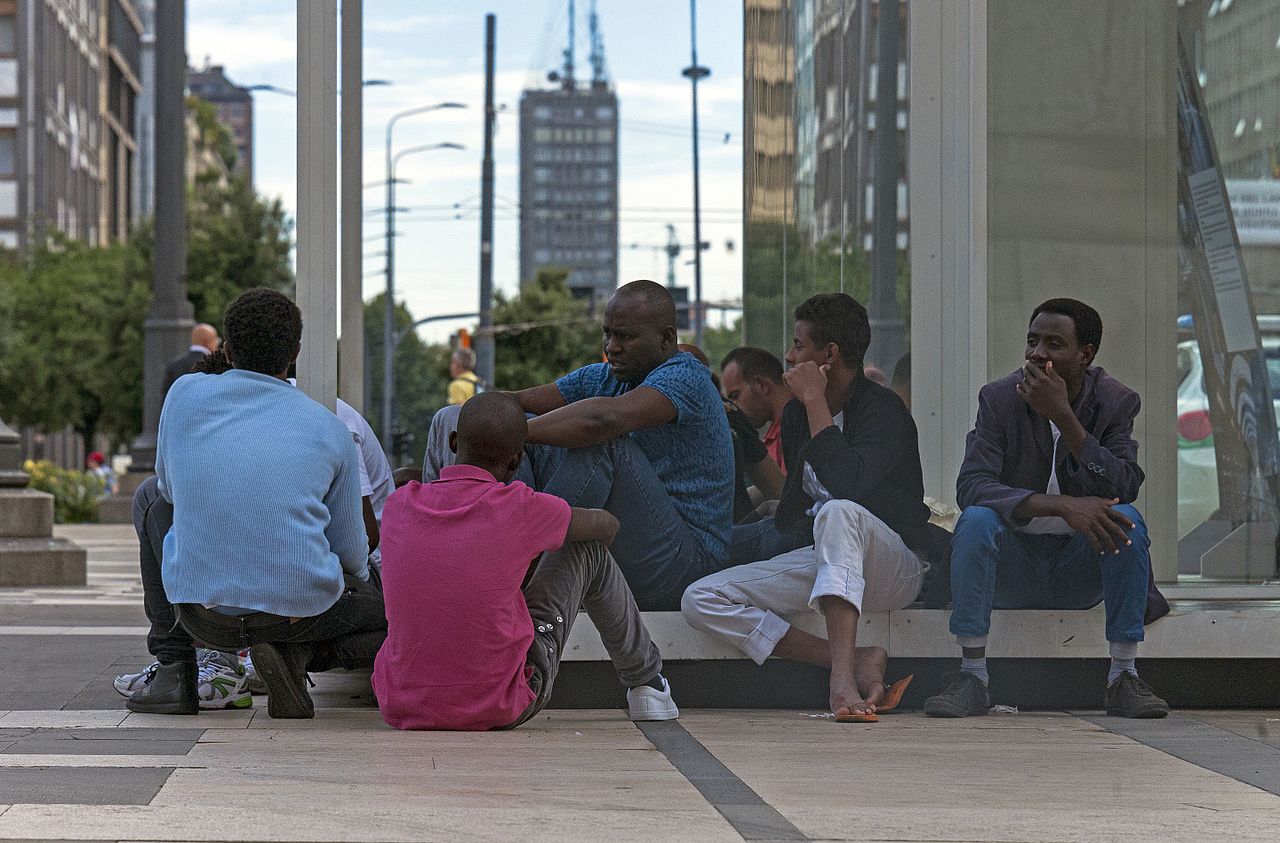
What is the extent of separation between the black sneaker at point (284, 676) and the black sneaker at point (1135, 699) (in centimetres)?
255

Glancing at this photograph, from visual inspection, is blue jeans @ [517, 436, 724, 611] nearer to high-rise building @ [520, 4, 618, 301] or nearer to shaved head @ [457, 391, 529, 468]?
shaved head @ [457, 391, 529, 468]

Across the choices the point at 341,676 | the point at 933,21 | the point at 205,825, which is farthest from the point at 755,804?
the point at 933,21

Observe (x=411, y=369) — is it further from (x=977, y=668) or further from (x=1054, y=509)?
(x=1054, y=509)

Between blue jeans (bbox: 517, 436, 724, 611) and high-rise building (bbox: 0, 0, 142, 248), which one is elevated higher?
Result: high-rise building (bbox: 0, 0, 142, 248)

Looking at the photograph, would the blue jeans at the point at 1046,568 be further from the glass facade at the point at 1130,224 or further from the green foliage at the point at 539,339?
the green foliage at the point at 539,339

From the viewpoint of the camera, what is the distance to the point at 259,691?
6.66 metres

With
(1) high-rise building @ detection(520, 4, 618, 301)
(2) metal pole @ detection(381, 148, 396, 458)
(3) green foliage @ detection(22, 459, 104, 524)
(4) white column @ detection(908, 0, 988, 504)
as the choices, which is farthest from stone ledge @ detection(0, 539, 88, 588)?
(1) high-rise building @ detection(520, 4, 618, 301)

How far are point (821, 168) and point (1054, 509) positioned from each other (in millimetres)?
5074

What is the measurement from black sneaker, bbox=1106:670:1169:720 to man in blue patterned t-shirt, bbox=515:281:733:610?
133 centimetres

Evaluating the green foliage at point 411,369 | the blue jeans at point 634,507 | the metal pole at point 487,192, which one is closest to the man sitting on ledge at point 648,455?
the blue jeans at point 634,507

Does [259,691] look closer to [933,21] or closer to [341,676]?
[341,676]

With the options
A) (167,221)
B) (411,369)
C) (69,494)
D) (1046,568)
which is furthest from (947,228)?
(411,369)

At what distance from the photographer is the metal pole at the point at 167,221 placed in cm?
2088

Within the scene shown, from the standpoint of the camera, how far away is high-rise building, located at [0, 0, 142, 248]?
54.5 m
